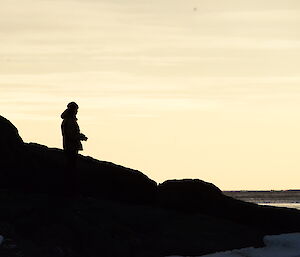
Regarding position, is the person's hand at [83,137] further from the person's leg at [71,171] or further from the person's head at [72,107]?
the person's head at [72,107]

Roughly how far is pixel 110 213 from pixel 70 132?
106 inches

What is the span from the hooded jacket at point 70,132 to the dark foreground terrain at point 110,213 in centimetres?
143

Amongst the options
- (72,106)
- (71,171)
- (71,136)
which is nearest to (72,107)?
(72,106)

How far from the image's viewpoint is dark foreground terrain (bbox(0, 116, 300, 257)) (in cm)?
2316

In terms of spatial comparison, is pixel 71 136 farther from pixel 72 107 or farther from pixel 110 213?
pixel 110 213

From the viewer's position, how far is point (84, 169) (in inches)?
1163

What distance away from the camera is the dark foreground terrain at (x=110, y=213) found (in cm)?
2316

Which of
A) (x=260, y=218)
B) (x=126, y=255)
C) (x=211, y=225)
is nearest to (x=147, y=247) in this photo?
(x=126, y=255)

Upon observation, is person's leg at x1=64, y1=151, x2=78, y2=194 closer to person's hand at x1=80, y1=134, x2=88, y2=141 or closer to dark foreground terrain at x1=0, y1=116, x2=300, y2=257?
dark foreground terrain at x1=0, y1=116, x2=300, y2=257

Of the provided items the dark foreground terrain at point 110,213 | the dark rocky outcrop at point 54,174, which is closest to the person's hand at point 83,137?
the dark foreground terrain at point 110,213

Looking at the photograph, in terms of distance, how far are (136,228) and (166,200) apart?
10.2ft

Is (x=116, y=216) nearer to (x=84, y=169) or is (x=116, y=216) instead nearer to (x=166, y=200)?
(x=166, y=200)

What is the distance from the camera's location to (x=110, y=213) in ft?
82.4

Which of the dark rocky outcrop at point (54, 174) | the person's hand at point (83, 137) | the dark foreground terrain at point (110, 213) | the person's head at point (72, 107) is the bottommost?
the dark foreground terrain at point (110, 213)
